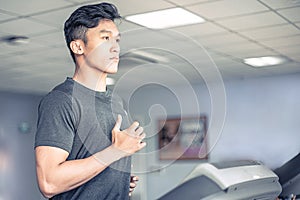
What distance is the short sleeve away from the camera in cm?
115

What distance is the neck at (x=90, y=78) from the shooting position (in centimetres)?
131

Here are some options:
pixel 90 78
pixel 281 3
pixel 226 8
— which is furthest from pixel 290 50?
pixel 90 78

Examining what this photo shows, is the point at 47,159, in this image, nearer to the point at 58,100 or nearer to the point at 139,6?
the point at 58,100

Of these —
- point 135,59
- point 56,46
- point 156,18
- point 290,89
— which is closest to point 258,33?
point 156,18

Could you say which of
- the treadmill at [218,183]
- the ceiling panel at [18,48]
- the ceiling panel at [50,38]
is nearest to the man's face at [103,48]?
the treadmill at [218,183]

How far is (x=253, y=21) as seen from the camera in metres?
4.10

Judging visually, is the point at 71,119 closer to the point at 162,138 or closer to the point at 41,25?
the point at 41,25

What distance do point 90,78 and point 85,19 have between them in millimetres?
157

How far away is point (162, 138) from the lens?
7.86 m

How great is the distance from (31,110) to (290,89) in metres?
4.31

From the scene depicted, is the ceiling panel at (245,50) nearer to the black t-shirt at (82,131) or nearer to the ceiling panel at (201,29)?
the ceiling panel at (201,29)

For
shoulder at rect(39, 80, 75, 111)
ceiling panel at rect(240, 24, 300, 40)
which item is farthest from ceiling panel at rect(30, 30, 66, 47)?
shoulder at rect(39, 80, 75, 111)

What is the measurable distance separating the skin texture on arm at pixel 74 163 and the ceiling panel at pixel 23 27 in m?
2.87

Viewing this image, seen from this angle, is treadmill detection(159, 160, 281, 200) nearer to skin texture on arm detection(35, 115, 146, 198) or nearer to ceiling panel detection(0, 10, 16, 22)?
skin texture on arm detection(35, 115, 146, 198)
